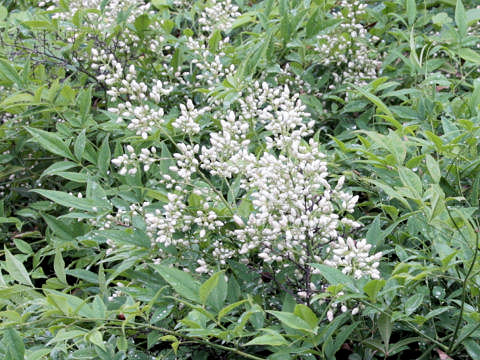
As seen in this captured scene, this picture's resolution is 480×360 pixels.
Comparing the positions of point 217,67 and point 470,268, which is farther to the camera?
point 217,67

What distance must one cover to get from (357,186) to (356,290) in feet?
2.84

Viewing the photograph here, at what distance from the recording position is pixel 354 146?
2.12m

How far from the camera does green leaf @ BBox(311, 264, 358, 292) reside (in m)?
1.56

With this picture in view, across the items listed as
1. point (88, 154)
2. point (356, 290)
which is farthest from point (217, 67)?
point (356, 290)

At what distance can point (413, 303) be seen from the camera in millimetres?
1656

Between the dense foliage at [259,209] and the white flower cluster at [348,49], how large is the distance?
12 mm

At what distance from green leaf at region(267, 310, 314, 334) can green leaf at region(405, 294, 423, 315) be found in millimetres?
266

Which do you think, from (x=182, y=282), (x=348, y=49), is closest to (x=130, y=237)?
(x=182, y=282)

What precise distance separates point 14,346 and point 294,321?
2.46ft

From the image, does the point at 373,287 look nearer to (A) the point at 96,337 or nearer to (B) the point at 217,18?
(A) the point at 96,337

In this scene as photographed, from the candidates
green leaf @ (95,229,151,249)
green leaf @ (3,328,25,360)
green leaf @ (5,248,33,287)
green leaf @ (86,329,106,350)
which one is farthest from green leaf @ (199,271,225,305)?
green leaf @ (5,248,33,287)

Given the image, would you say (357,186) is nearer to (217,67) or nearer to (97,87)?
(217,67)

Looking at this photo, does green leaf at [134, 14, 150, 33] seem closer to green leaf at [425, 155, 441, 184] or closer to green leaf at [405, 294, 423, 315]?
green leaf at [425, 155, 441, 184]

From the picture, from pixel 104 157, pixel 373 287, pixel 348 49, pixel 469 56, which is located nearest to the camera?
pixel 373 287
